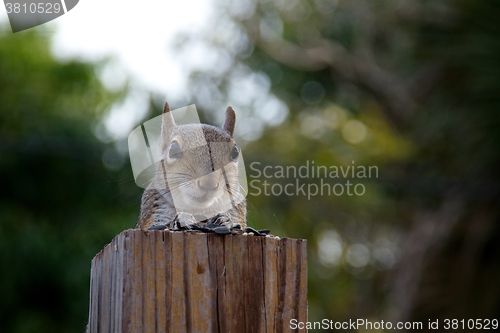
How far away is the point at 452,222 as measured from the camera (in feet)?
15.9

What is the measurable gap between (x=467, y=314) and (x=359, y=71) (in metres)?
3.49

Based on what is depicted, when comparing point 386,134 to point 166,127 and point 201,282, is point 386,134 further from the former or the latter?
point 201,282

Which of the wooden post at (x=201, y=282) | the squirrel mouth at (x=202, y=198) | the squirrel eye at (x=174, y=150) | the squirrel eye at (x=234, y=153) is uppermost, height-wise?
the squirrel eye at (x=174, y=150)

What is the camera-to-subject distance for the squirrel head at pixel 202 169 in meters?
1.64

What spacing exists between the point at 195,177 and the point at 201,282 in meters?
0.81

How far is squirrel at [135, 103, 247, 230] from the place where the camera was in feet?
5.42

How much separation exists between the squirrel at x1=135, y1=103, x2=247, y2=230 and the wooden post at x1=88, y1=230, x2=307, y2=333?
67cm

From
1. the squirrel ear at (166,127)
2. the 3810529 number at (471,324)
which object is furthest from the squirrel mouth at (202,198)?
the 3810529 number at (471,324)

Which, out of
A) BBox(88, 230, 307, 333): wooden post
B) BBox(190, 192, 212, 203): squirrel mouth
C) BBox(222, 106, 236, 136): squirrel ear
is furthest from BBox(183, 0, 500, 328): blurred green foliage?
BBox(88, 230, 307, 333): wooden post

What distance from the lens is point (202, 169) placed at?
166 cm

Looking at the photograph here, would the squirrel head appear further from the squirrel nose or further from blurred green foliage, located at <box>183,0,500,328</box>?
blurred green foliage, located at <box>183,0,500,328</box>

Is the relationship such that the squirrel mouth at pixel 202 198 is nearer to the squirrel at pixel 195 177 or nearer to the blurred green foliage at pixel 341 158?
the squirrel at pixel 195 177

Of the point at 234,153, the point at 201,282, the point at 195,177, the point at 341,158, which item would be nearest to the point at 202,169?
the point at 195,177

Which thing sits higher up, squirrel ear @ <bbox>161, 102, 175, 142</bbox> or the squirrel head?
squirrel ear @ <bbox>161, 102, 175, 142</bbox>
